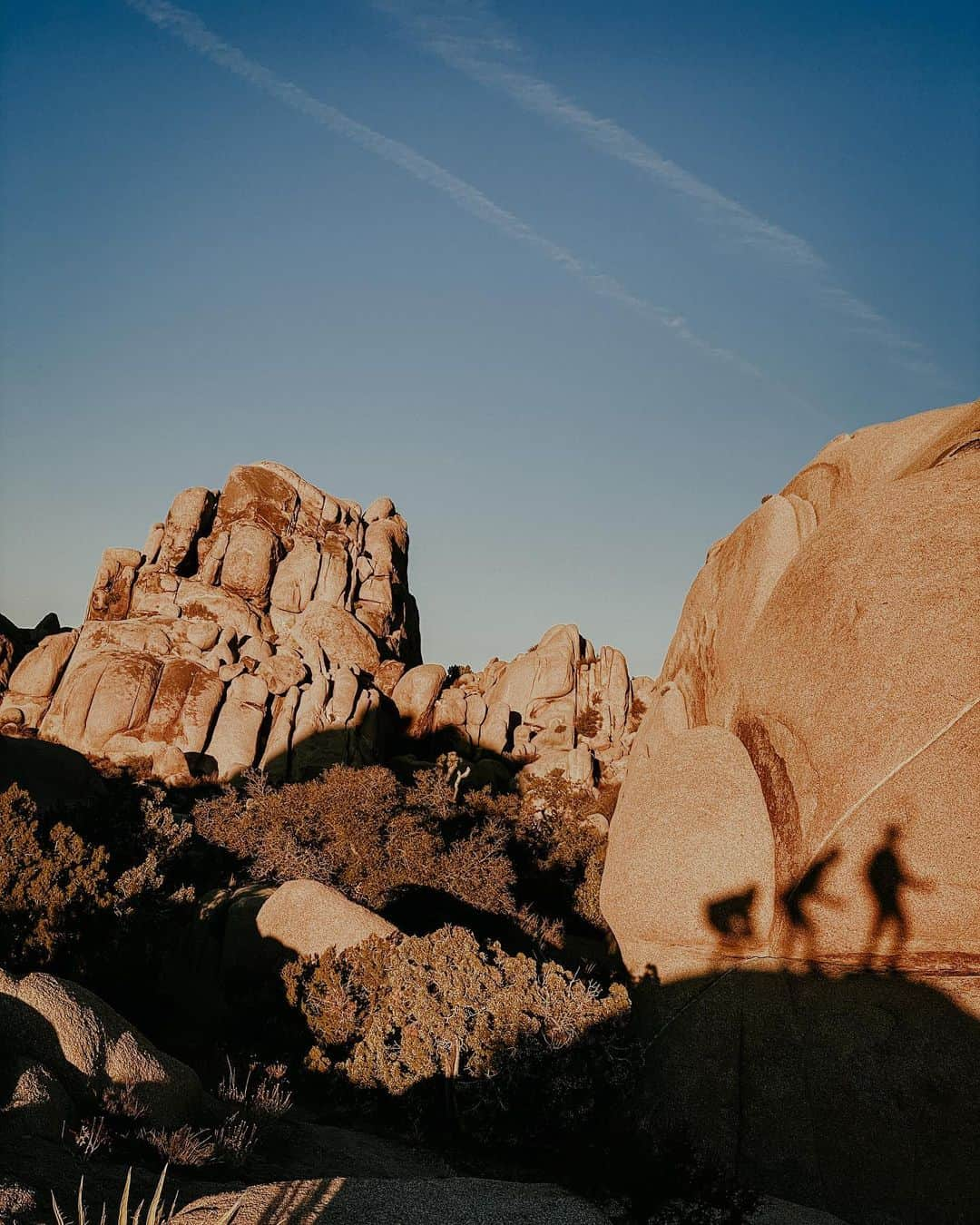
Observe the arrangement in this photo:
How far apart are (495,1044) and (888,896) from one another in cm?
665

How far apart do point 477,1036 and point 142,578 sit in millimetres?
45195

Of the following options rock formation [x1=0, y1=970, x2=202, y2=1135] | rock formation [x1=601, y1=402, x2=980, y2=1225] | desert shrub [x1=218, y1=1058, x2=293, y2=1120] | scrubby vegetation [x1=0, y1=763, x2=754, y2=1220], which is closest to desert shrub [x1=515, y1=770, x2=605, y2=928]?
scrubby vegetation [x1=0, y1=763, x2=754, y2=1220]

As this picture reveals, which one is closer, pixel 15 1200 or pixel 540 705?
pixel 15 1200

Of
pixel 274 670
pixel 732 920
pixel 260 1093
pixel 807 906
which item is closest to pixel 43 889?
pixel 260 1093

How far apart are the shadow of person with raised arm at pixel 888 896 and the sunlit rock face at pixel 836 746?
0.03m

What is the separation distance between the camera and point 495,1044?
1490cm

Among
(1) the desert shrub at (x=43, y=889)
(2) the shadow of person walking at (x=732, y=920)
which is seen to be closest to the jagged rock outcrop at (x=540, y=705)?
(1) the desert shrub at (x=43, y=889)

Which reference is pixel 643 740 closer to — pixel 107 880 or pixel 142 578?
pixel 107 880

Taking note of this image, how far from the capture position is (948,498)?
14.7 m

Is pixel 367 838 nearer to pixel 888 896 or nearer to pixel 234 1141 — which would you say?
pixel 234 1141

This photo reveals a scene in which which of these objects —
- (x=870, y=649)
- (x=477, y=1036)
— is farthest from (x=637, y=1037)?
(x=870, y=649)

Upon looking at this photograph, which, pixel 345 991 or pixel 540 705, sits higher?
pixel 540 705

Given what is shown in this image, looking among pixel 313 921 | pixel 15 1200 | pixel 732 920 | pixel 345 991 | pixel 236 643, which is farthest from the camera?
pixel 236 643

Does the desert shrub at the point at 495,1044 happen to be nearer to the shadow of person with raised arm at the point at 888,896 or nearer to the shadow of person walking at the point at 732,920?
the shadow of person walking at the point at 732,920
